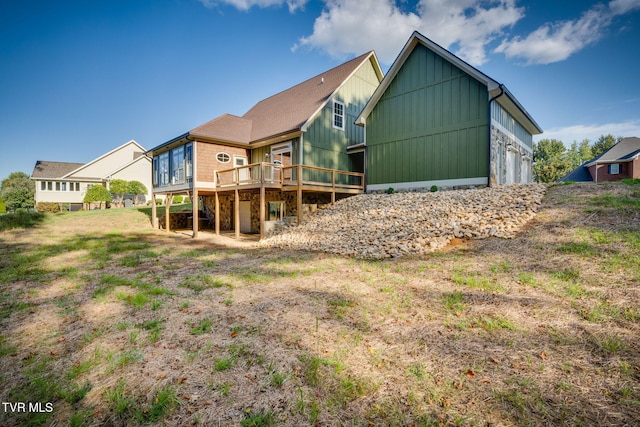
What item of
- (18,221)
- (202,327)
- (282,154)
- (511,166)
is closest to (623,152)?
(511,166)

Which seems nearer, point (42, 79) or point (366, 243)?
point (366, 243)

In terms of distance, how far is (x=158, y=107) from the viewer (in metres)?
31.1

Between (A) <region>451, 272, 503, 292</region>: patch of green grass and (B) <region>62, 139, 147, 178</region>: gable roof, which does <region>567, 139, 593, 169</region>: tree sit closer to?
(A) <region>451, 272, 503, 292</region>: patch of green grass

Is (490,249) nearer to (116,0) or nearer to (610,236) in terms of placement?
(610,236)

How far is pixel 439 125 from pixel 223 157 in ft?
38.0

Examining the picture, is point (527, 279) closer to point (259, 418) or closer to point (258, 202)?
point (259, 418)

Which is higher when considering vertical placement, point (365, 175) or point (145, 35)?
point (145, 35)

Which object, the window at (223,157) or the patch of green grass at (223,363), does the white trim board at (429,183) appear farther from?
the patch of green grass at (223,363)

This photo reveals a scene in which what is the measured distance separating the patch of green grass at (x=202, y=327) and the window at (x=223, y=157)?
1283cm

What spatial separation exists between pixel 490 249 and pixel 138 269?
9336mm

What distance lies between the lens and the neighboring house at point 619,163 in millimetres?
25844

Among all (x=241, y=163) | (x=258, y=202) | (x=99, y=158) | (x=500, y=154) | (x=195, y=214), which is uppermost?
(x=99, y=158)

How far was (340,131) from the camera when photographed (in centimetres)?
1677

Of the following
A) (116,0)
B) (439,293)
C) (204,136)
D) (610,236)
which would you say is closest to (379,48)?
(204,136)
